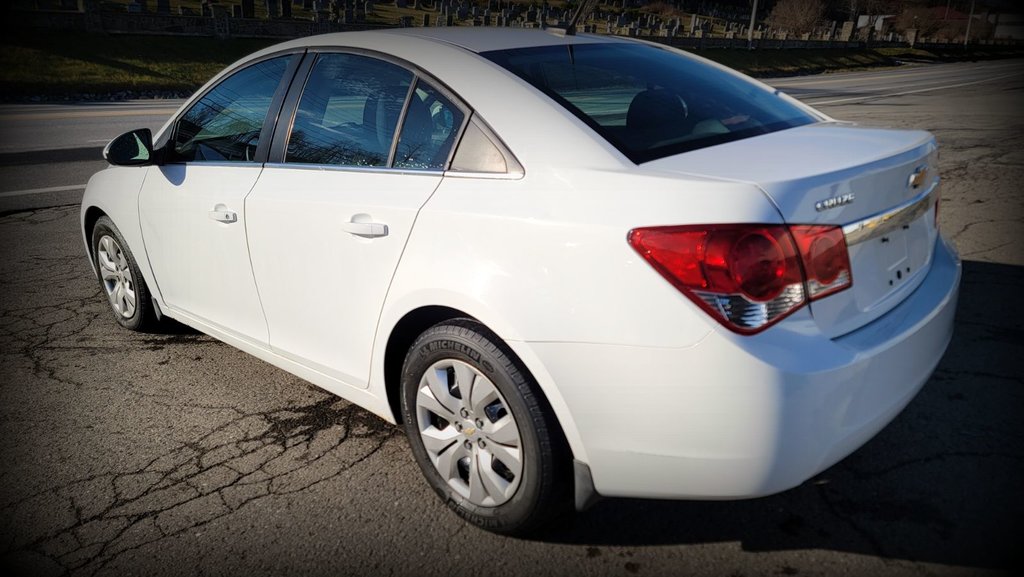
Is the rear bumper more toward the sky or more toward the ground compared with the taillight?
more toward the ground

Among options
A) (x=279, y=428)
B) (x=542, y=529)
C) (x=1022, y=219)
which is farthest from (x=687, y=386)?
(x=1022, y=219)

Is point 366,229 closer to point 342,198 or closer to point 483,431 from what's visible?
point 342,198

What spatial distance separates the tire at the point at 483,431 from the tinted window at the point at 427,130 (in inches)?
23.2

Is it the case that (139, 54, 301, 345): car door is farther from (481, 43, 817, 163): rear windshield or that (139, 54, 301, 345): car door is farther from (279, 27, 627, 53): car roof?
(481, 43, 817, 163): rear windshield

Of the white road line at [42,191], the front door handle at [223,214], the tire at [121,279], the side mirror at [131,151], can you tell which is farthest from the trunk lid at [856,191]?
the white road line at [42,191]

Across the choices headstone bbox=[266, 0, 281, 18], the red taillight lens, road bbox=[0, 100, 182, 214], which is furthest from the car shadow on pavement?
headstone bbox=[266, 0, 281, 18]

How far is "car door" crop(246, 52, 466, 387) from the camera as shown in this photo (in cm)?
258

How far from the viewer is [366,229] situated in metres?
2.60

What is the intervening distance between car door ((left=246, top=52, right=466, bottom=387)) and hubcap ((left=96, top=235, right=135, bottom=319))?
152cm

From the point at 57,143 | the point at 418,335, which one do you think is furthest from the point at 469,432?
the point at 57,143

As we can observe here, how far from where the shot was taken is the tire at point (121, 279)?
411 cm

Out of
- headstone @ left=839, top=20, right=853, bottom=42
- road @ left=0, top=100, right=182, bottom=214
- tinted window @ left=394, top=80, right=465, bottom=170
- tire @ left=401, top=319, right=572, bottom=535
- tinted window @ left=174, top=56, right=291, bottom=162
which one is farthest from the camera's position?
headstone @ left=839, top=20, right=853, bottom=42

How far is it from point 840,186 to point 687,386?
687mm

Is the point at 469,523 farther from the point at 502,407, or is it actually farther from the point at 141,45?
the point at 141,45
